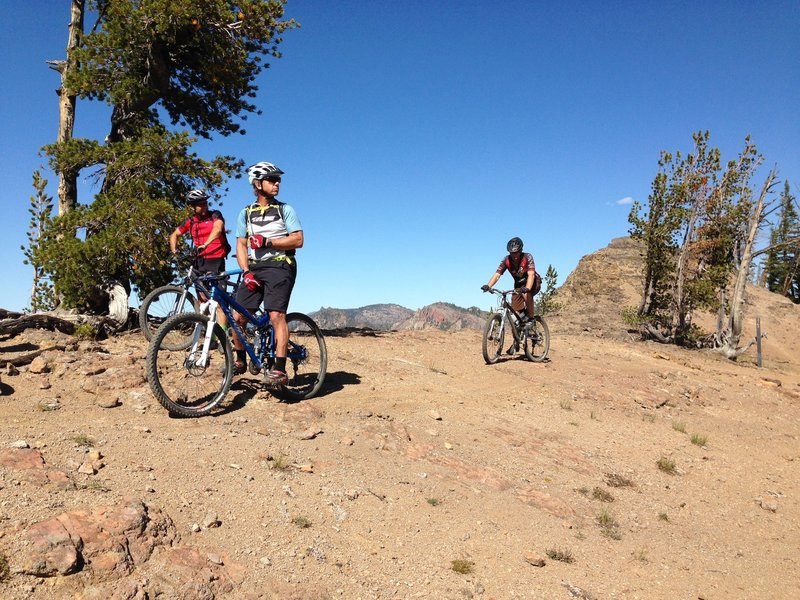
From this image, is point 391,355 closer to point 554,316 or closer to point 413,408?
point 413,408

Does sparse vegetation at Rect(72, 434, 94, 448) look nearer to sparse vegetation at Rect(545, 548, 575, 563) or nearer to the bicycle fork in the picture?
the bicycle fork

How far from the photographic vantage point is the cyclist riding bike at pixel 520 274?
11008 mm

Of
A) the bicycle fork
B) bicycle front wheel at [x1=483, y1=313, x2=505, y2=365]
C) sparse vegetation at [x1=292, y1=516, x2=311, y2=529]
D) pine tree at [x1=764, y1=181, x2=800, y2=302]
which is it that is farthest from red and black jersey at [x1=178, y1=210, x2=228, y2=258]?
pine tree at [x1=764, y1=181, x2=800, y2=302]

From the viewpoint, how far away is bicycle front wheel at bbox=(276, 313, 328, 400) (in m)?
6.76

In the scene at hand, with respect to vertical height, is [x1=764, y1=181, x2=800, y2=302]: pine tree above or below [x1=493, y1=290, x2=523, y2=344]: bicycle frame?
above

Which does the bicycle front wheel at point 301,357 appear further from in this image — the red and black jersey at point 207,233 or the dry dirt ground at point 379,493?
the red and black jersey at point 207,233

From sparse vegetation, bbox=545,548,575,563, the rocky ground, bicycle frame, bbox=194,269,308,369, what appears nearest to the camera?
the rocky ground

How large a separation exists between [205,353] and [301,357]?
5.44ft

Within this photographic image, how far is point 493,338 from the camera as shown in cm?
1128

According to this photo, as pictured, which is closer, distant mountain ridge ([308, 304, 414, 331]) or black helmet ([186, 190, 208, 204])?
black helmet ([186, 190, 208, 204])

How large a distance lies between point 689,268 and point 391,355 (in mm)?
18207

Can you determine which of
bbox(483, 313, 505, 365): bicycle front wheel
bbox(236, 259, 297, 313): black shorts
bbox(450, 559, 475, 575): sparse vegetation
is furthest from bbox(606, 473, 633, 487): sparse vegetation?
bbox(483, 313, 505, 365): bicycle front wheel

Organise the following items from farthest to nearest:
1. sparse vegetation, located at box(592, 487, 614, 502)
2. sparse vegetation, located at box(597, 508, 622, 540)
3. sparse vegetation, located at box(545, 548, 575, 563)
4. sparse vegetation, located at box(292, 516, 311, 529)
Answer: sparse vegetation, located at box(592, 487, 614, 502) → sparse vegetation, located at box(597, 508, 622, 540) → sparse vegetation, located at box(545, 548, 575, 563) → sparse vegetation, located at box(292, 516, 311, 529)

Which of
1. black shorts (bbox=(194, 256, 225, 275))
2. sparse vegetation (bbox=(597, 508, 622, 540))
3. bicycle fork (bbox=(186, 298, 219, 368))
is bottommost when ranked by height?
sparse vegetation (bbox=(597, 508, 622, 540))
